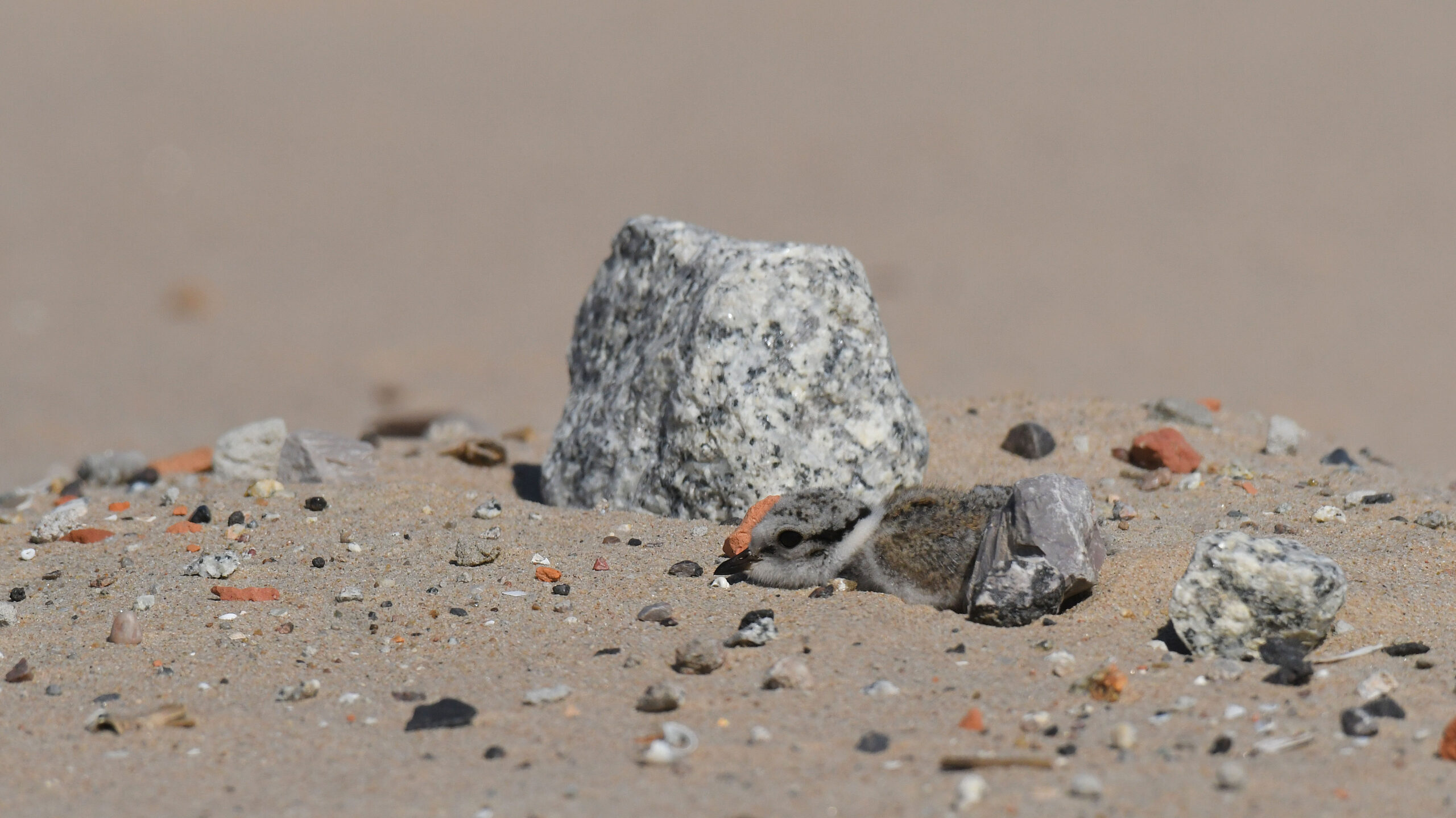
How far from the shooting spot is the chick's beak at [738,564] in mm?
4035

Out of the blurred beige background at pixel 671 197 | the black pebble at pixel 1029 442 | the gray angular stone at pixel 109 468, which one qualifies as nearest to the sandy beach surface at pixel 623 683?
the black pebble at pixel 1029 442

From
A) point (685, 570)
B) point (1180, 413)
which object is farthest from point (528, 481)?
point (1180, 413)

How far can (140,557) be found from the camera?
4496 millimetres

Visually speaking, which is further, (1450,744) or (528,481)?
(528,481)

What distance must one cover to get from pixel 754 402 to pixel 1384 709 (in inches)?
93.8

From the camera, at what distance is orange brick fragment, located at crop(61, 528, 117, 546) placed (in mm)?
4754

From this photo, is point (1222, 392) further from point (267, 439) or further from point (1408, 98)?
point (1408, 98)

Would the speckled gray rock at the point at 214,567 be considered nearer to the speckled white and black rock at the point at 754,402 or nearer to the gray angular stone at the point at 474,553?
the gray angular stone at the point at 474,553

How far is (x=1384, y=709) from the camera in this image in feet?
9.57

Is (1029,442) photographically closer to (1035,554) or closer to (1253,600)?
(1035,554)

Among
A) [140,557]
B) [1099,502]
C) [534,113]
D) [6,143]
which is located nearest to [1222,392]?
[1099,502]

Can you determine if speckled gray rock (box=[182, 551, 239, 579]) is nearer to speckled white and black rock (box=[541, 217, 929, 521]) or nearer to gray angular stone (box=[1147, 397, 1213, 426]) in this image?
speckled white and black rock (box=[541, 217, 929, 521])

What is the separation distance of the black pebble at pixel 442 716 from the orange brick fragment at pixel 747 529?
Answer: 123 cm

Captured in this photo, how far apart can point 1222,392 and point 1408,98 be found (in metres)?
8.59
